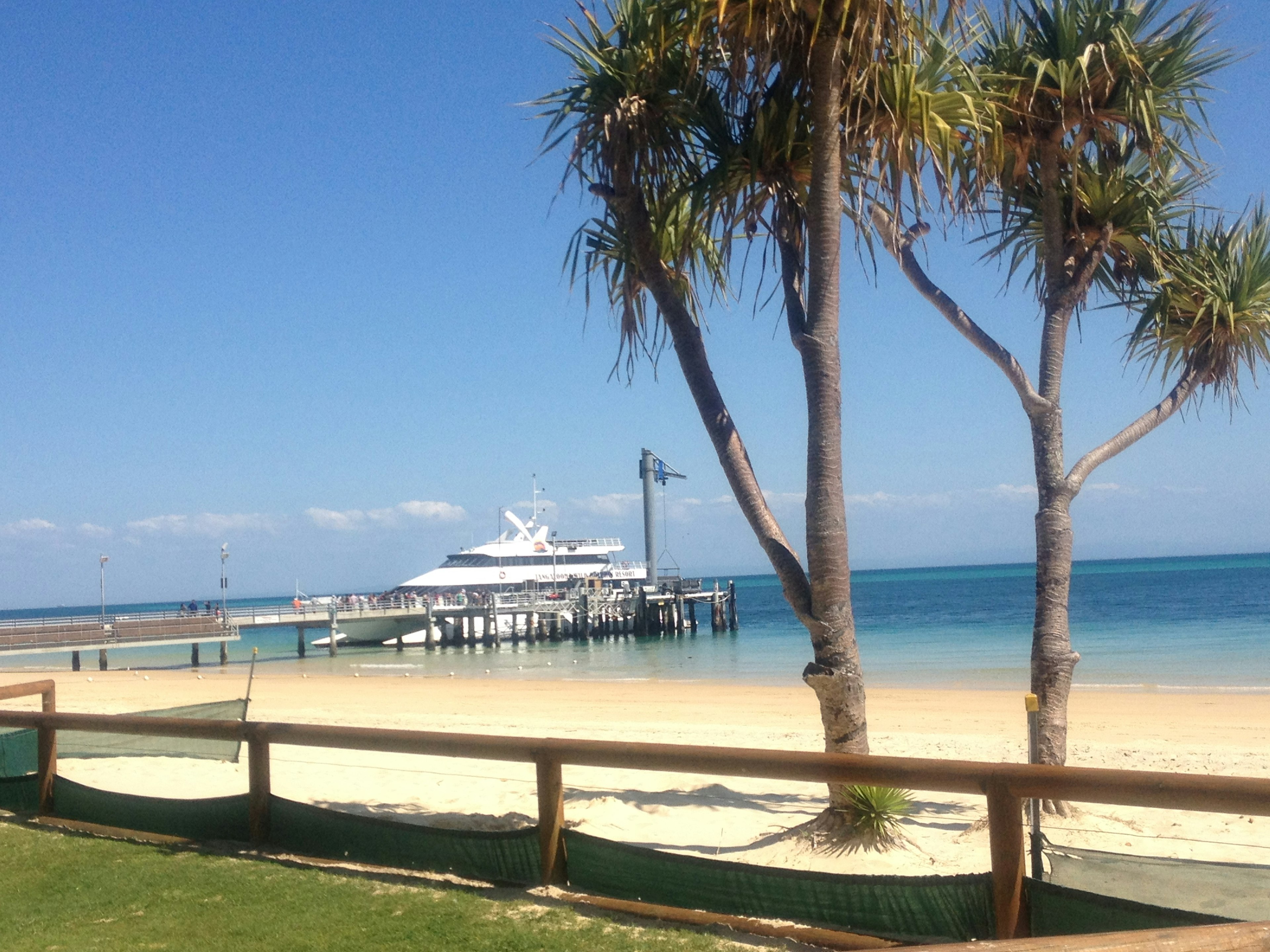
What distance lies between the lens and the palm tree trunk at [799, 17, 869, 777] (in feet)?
17.8

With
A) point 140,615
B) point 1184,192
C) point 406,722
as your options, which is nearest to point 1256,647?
point 406,722

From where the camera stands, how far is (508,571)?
6222 cm

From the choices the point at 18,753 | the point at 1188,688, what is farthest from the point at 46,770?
the point at 1188,688

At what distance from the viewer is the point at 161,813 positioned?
5391mm

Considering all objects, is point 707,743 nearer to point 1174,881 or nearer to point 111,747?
point 111,747

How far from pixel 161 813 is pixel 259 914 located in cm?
164

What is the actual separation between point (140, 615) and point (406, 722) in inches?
1081

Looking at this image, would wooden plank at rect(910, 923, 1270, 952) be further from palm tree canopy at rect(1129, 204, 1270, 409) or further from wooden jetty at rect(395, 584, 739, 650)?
wooden jetty at rect(395, 584, 739, 650)

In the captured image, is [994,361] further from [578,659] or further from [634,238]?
[578,659]

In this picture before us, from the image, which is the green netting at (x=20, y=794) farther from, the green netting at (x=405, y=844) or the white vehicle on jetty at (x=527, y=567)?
the white vehicle on jetty at (x=527, y=567)

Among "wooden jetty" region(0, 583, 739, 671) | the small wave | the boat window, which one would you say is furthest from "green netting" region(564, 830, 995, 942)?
the boat window

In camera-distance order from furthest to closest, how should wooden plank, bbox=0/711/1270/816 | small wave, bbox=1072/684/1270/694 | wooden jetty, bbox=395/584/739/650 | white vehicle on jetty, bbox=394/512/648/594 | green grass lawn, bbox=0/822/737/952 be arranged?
white vehicle on jetty, bbox=394/512/648/594 → wooden jetty, bbox=395/584/739/650 → small wave, bbox=1072/684/1270/694 → green grass lawn, bbox=0/822/737/952 → wooden plank, bbox=0/711/1270/816

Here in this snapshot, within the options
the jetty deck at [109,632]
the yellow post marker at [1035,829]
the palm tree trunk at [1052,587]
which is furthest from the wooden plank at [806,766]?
the jetty deck at [109,632]

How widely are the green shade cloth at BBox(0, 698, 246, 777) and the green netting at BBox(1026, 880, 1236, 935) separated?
190 inches
